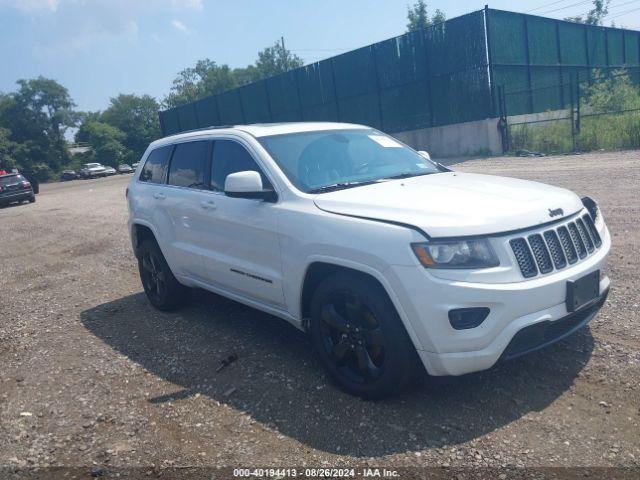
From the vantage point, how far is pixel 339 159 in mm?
4672

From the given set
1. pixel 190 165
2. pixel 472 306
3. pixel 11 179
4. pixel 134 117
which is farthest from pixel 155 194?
pixel 134 117

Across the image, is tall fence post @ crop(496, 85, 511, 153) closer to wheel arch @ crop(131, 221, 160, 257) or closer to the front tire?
wheel arch @ crop(131, 221, 160, 257)

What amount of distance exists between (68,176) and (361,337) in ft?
225

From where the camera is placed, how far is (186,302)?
6.18m

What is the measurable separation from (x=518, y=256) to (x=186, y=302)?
3.81m

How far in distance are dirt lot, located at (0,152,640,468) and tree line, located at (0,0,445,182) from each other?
59087 mm

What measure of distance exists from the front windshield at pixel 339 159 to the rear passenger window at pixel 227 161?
0.60 feet

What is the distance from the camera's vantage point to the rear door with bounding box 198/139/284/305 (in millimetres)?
4309

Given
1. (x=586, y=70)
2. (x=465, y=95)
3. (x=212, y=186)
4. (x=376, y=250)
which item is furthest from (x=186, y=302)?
(x=586, y=70)

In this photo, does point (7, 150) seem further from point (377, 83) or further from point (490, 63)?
point (490, 63)

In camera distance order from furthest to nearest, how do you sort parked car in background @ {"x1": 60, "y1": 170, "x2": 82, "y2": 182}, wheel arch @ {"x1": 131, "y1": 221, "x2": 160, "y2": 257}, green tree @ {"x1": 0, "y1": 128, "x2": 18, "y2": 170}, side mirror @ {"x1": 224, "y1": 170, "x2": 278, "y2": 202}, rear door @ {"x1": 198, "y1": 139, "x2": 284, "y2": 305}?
green tree @ {"x1": 0, "y1": 128, "x2": 18, "y2": 170} → parked car in background @ {"x1": 60, "y1": 170, "x2": 82, "y2": 182} → wheel arch @ {"x1": 131, "y1": 221, "x2": 160, "y2": 257} → rear door @ {"x1": 198, "y1": 139, "x2": 284, "y2": 305} → side mirror @ {"x1": 224, "y1": 170, "x2": 278, "y2": 202}

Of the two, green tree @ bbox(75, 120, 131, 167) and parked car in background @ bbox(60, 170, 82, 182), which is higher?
green tree @ bbox(75, 120, 131, 167)

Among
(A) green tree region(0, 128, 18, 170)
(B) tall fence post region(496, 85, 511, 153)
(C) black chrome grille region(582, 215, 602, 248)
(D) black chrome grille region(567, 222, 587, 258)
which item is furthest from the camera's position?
(A) green tree region(0, 128, 18, 170)

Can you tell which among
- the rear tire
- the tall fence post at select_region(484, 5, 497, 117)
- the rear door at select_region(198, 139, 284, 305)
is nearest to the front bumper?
the rear door at select_region(198, 139, 284, 305)
